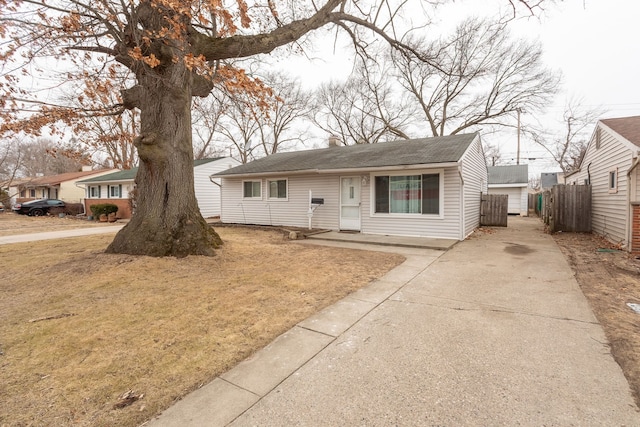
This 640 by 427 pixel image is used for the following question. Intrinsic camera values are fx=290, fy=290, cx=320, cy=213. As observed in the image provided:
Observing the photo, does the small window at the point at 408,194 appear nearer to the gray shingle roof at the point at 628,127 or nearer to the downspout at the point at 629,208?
the downspout at the point at 629,208

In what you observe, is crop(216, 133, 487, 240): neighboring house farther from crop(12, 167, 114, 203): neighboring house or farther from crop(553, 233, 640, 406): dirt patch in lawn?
crop(12, 167, 114, 203): neighboring house

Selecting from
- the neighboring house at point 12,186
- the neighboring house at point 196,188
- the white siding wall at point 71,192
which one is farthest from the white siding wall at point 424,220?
the neighboring house at point 12,186

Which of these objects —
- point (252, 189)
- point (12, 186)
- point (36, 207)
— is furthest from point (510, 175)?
point (12, 186)

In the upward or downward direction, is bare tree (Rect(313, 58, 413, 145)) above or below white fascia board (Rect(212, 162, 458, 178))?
above

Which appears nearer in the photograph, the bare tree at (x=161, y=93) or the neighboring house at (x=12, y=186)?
the bare tree at (x=161, y=93)

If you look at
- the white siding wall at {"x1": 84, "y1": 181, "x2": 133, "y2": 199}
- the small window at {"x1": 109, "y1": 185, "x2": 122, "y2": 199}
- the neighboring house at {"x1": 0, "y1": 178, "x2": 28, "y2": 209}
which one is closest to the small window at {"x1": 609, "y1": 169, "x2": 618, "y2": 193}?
the white siding wall at {"x1": 84, "y1": 181, "x2": 133, "y2": 199}

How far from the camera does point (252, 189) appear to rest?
13.5 meters

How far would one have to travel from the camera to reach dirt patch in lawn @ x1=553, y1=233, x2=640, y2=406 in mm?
2514

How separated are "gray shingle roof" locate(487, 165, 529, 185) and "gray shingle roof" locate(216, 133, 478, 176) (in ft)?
45.1

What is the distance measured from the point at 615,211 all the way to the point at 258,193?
12.3 m

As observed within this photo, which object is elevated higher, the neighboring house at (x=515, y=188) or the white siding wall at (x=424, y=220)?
the neighboring house at (x=515, y=188)

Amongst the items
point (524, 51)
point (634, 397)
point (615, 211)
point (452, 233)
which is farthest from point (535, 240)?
point (524, 51)

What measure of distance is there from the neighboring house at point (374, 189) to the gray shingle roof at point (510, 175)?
1124cm

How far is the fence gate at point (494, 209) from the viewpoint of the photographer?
39.8 ft
